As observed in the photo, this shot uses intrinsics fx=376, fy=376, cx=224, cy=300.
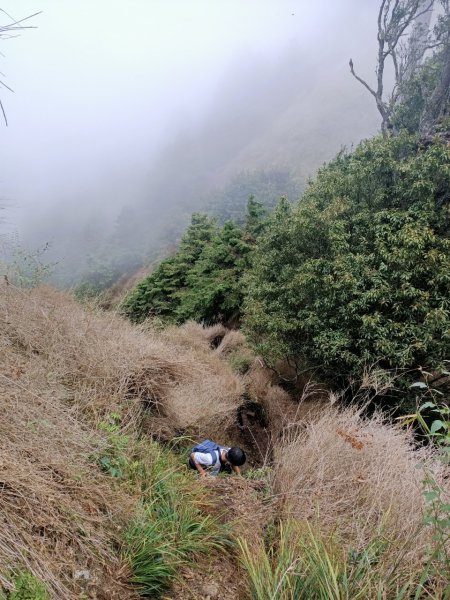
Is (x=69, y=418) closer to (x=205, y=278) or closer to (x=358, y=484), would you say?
(x=358, y=484)

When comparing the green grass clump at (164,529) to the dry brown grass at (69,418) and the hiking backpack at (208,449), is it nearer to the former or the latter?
the dry brown grass at (69,418)

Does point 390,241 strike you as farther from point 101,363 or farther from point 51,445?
point 51,445

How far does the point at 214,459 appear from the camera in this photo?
4516 millimetres

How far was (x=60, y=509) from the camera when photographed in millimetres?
2111

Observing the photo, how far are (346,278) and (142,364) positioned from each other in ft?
14.1

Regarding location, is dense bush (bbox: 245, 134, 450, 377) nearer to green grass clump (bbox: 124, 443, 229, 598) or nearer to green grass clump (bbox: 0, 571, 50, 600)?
green grass clump (bbox: 124, 443, 229, 598)

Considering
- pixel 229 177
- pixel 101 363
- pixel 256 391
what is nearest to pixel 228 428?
pixel 256 391

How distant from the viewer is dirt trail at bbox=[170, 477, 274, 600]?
229 centimetres

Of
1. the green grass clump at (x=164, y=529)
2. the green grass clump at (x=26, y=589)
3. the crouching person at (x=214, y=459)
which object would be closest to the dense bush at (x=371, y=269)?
the crouching person at (x=214, y=459)

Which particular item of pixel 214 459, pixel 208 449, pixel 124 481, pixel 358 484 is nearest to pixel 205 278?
pixel 208 449

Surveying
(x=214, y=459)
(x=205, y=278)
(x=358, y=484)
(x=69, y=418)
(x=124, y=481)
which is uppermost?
(x=205, y=278)

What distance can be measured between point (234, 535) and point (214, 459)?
1.78 m

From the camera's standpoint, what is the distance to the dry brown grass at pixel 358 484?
247cm

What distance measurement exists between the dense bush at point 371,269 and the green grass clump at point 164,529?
4125 mm
